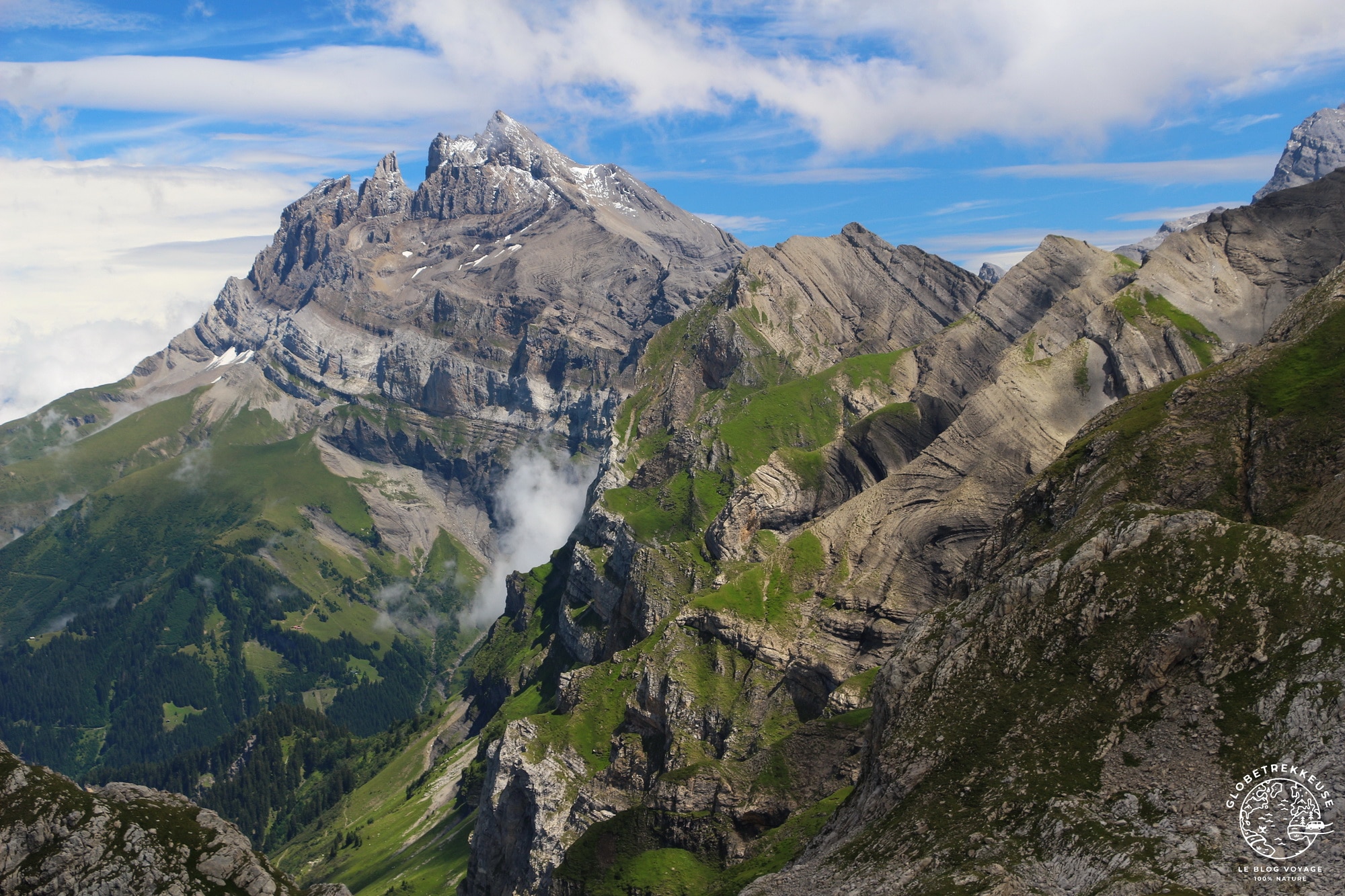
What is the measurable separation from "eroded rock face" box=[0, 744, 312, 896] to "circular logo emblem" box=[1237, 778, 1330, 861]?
213 ft

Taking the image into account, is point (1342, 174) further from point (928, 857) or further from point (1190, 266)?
point (928, 857)

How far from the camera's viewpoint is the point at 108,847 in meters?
77.6

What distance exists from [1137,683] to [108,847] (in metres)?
68.8

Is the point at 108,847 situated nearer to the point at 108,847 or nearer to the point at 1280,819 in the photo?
the point at 108,847

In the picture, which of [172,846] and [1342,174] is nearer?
[172,846]

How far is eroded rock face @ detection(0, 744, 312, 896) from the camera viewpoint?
247 ft

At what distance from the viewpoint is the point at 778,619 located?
6511 inches

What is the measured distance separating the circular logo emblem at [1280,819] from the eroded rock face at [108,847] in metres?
64.9

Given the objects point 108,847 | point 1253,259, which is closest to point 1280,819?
point 108,847

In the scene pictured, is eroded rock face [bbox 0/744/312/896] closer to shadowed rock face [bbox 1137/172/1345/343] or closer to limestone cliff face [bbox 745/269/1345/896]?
limestone cliff face [bbox 745/269/1345/896]

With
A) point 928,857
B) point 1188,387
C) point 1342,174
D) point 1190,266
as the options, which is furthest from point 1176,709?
point 1342,174

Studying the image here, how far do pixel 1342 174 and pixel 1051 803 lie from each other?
171424 mm

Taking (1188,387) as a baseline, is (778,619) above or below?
below

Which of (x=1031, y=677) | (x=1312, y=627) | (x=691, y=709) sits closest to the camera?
(x=1312, y=627)
